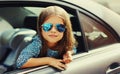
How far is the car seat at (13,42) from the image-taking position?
10.1ft

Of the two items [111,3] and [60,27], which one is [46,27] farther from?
[111,3]

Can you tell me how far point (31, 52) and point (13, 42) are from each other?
10.0 inches

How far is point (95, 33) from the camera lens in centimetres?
329

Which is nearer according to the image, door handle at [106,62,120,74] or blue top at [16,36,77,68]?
blue top at [16,36,77,68]

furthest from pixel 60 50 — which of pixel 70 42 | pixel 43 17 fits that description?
pixel 43 17

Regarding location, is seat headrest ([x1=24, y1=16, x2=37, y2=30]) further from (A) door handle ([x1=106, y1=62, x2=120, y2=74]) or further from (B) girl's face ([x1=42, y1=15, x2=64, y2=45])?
(A) door handle ([x1=106, y1=62, x2=120, y2=74])

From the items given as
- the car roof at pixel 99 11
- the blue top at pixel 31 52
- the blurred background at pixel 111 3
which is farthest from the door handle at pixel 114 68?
the blurred background at pixel 111 3

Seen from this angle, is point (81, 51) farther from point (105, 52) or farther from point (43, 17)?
point (43, 17)

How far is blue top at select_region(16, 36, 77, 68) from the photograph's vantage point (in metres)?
2.93

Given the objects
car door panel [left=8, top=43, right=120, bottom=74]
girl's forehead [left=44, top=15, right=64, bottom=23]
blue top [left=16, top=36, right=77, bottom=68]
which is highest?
girl's forehead [left=44, top=15, right=64, bottom=23]

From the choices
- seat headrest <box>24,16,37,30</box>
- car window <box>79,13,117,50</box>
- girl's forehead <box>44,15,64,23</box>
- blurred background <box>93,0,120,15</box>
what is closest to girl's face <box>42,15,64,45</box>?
girl's forehead <box>44,15,64,23</box>

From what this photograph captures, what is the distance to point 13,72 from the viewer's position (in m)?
2.82

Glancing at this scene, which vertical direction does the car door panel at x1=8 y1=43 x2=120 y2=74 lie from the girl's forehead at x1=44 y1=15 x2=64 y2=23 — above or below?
below

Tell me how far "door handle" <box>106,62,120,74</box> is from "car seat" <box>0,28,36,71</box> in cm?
61
